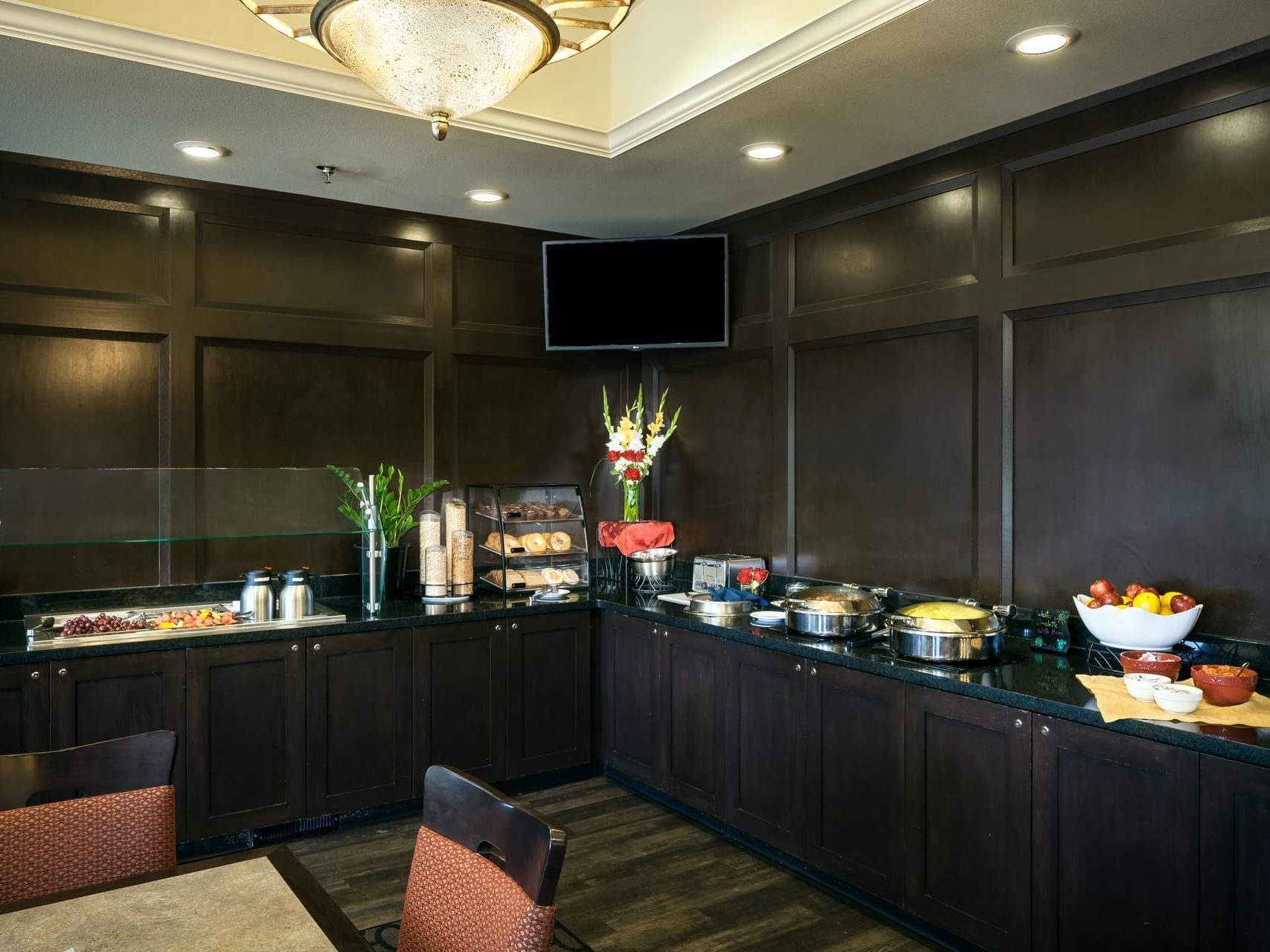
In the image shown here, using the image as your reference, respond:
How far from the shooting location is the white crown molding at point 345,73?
2.62 metres

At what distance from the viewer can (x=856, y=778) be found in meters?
3.10

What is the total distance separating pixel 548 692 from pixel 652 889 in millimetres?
1141

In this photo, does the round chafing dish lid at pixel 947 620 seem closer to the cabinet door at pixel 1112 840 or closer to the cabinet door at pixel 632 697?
the cabinet door at pixel 1112 840

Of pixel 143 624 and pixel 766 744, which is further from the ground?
pixel 143 624

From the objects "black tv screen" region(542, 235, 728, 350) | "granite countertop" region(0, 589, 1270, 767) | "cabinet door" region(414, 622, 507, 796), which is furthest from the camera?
"black tv screen" region(542, 235, 728, 350)

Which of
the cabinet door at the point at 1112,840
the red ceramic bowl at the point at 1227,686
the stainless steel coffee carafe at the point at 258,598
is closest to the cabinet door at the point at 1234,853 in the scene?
the cabinet door at the point at 1112,840

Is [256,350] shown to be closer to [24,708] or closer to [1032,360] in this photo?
[24,708]

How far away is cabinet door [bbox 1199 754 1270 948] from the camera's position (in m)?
2.08

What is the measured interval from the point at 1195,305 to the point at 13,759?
3.17 metres

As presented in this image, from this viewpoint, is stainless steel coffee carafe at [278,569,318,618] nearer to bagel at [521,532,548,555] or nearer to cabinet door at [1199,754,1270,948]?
bagel at [521,532,548,555]

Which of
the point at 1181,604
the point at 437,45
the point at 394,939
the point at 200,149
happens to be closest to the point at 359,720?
the point at 394,939

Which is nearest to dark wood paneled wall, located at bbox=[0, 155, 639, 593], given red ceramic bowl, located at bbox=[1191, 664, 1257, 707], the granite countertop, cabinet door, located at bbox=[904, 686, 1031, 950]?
the granite countertop

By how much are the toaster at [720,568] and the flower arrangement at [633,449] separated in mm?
531

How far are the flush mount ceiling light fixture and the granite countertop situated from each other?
6.48ft
